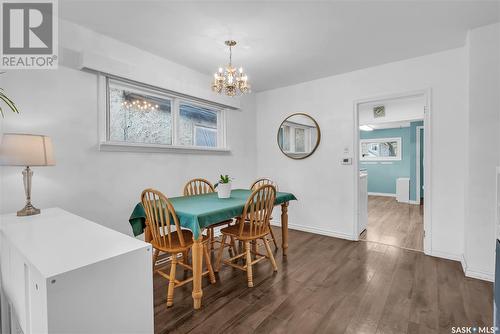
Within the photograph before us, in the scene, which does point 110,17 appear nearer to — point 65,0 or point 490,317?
point 65,0

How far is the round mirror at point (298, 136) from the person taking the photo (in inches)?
150

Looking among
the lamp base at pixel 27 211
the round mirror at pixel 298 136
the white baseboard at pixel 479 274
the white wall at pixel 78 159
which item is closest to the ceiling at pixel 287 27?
the white wall at pixel 78 159

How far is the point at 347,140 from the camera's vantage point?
137 inches

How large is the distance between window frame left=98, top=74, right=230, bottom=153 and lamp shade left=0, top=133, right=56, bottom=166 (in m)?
0.65

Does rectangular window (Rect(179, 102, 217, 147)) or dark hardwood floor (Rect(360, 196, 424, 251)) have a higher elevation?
rectangular window (Rect(179, 102, 217, 147))

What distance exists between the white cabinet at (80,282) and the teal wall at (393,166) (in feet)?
23.6

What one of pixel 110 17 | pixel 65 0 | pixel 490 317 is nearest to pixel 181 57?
pixel 110 17

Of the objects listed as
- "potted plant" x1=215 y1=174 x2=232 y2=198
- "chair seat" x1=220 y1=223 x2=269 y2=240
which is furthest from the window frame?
"chair seat" x1=220 y1=223 x2=269 y2=240

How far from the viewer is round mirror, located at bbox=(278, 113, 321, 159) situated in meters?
3.80

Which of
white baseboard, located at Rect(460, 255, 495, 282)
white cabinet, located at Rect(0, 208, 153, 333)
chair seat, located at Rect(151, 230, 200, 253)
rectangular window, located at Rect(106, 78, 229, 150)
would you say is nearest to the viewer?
white cabinet, located at Rect(0, 208, 153, 333)

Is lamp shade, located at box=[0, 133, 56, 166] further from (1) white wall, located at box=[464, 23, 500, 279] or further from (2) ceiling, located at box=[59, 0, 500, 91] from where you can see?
(1) white wall, located at box=[464, 23, 500, 279]

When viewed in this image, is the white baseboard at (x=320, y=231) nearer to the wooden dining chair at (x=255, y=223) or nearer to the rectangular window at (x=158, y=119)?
the wooden dining chair at (x=255, y=223)

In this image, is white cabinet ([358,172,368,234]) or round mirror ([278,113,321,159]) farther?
round mirror ([278,113,321,159])

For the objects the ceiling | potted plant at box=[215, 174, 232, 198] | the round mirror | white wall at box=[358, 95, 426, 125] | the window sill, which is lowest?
potted plant at box=[215, 174, 232, 198]
